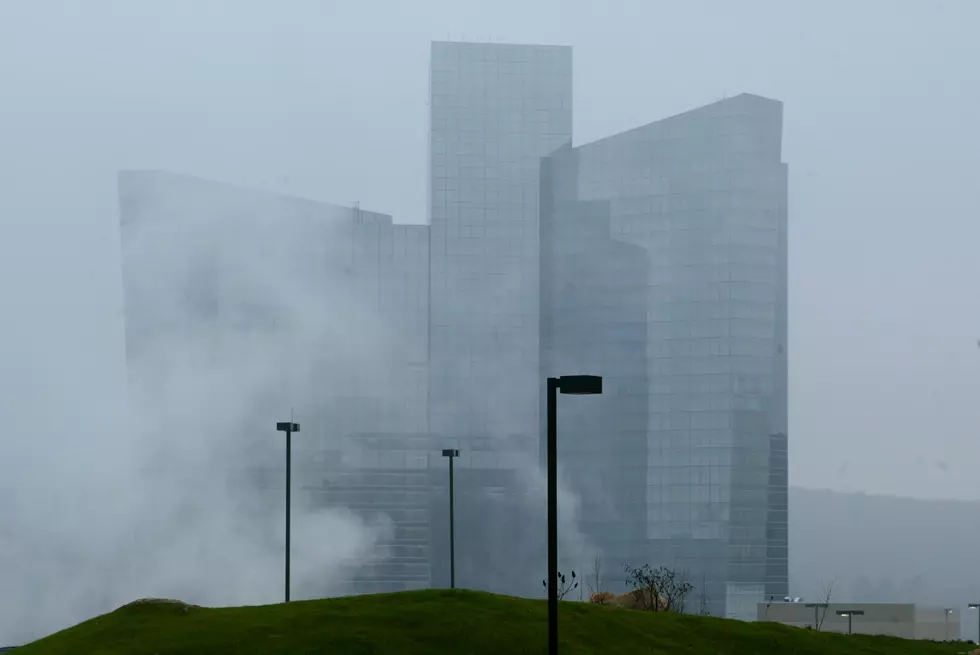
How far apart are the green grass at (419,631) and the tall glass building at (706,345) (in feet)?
483

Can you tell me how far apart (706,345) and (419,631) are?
15574cm

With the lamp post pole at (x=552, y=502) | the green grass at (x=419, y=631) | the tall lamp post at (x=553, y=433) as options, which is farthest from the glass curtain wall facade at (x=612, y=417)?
the tall lamp post at (x=553, y=433)

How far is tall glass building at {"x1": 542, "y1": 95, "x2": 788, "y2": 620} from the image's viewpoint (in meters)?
184

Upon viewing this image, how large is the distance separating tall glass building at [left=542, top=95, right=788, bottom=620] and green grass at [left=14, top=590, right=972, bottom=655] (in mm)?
147166

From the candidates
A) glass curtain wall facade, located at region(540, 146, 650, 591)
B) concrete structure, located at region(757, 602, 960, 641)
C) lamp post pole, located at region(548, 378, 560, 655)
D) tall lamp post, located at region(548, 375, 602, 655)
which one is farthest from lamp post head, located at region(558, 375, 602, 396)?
glass curtain wall facade, located at region(540, 146, 650, 591)

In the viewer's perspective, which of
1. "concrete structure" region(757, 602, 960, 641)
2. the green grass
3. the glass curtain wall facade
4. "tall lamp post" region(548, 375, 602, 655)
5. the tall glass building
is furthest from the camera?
the glass curtain wall facade

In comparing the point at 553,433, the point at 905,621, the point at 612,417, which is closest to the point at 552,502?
the point at 553,433

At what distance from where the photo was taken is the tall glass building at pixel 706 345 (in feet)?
605

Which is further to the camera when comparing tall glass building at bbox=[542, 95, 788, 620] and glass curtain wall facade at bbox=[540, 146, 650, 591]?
glass curtain wall facade at bbox=[540, 146, 650, 591]

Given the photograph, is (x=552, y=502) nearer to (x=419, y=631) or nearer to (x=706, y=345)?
(x=419, y=631)

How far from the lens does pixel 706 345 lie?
185750 mm

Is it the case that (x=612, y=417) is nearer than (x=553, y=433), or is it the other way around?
(x=553, y=433)

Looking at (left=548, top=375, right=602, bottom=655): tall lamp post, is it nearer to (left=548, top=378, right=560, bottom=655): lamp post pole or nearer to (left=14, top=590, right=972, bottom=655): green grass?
(left=548, top=378, right=560, bottom=655): lamp post pole

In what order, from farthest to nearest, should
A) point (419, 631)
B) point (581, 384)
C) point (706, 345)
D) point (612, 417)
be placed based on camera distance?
point (612, 417), point (706, 345), point (419, 631), point (581, 384)
